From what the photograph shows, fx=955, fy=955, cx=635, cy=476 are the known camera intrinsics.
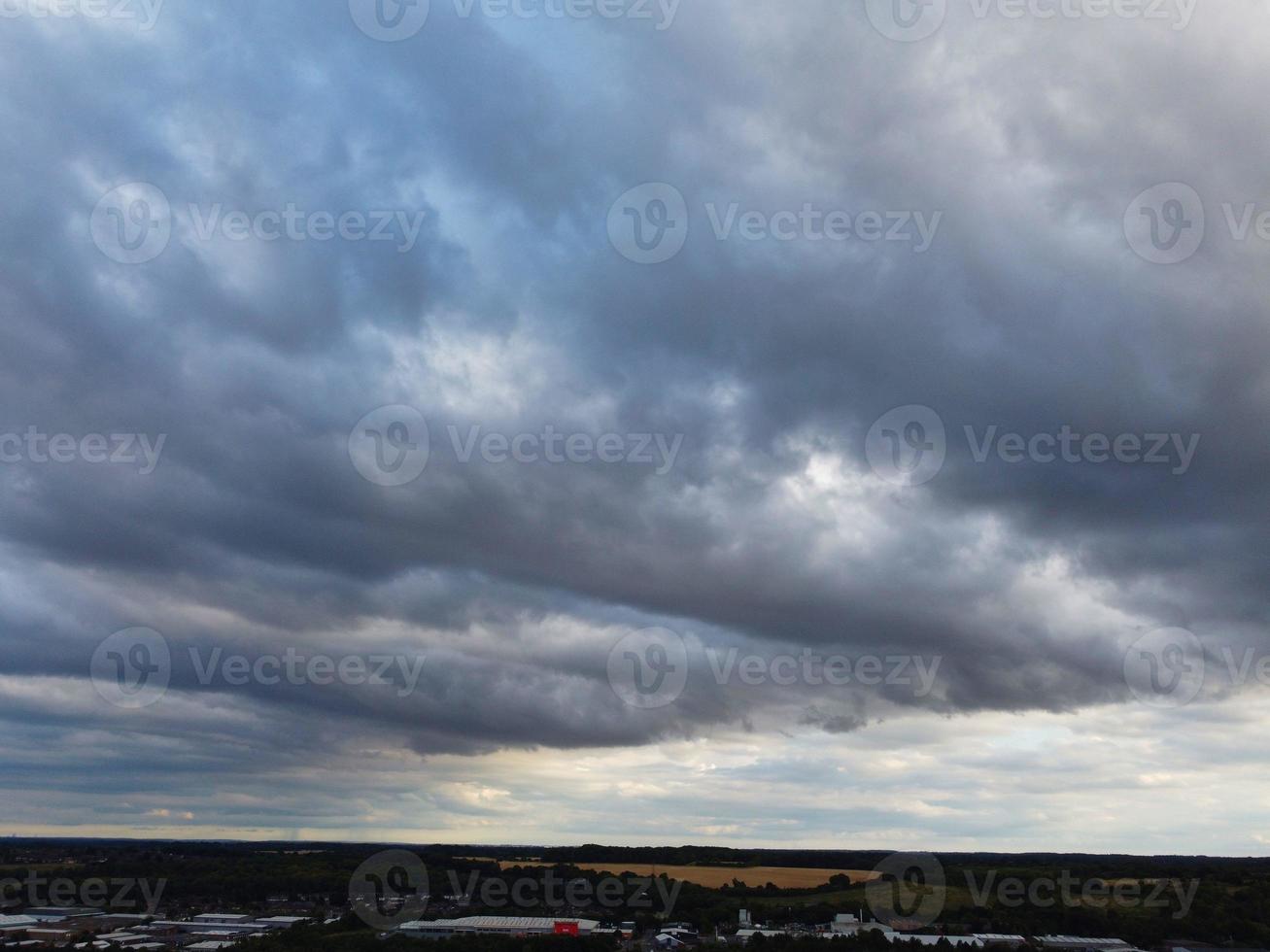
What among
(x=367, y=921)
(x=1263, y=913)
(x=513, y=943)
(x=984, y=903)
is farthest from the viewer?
(x=984, y=903)

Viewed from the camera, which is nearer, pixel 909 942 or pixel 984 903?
pixel 909 942

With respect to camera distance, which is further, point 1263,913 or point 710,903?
point 710,903

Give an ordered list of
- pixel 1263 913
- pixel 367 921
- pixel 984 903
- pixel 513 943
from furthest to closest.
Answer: pixel 984 903 → pixel 367 921 → pixel 1263 913 → pixel 513 943

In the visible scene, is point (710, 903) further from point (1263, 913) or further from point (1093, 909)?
point (1263, 913)

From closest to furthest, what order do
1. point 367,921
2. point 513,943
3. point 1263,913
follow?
point 513,943 → point 1263,913 → point 367,921

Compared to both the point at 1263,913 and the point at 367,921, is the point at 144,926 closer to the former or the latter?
the point at 367,921

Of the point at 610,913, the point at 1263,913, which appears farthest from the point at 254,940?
the point at 1263,913

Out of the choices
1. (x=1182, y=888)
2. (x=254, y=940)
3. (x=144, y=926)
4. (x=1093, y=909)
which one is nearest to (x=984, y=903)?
(x=1093, y=909)
